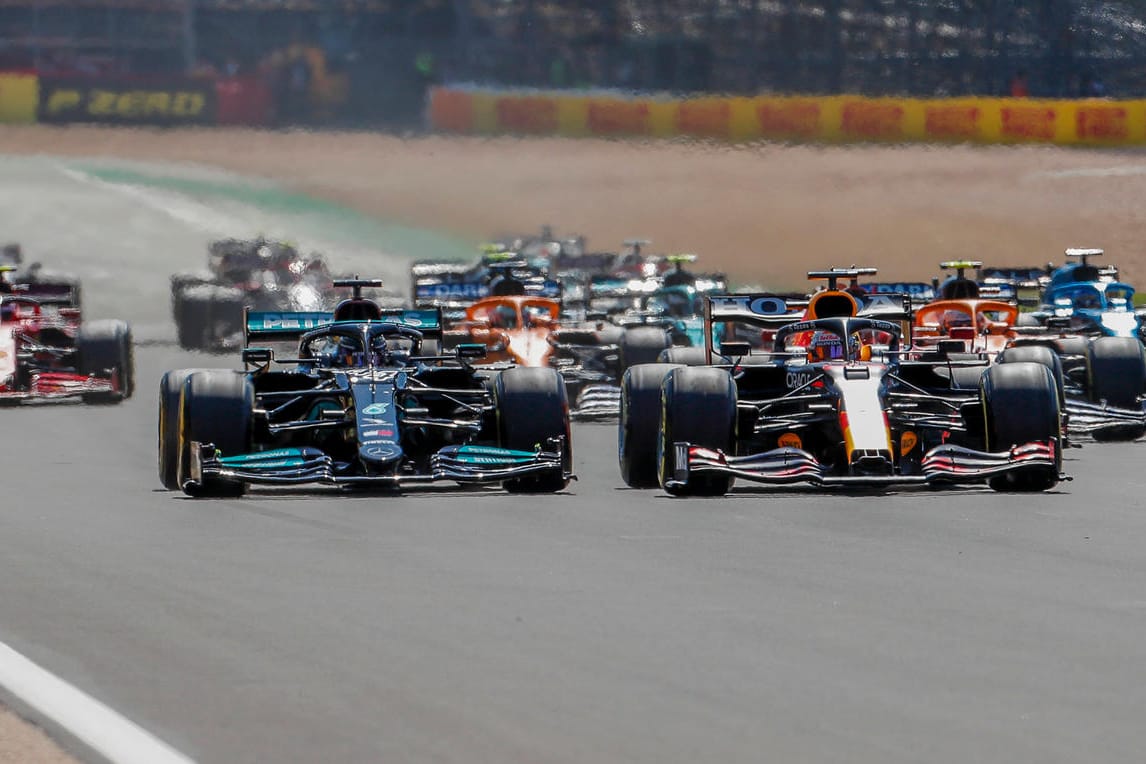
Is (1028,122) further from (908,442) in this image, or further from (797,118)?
(908,442)

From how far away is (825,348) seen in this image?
59.3ft

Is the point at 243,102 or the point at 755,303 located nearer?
the point at 755,303

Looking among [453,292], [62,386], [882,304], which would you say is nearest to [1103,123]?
[453,292]

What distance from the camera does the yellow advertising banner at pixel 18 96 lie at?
6031 centimetres

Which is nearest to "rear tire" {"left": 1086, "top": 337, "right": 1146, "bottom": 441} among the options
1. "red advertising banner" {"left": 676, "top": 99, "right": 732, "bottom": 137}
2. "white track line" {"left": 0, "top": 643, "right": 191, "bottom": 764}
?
"white track line" {"left": 0, "top": 643, "right": 191, "bottom": 764}

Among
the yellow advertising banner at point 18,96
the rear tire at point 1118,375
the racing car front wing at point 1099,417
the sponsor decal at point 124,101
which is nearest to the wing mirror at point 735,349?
the racing car front wing at point 1099,417

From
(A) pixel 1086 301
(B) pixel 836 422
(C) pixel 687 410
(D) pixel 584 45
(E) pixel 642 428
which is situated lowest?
(E) pixel 642 428

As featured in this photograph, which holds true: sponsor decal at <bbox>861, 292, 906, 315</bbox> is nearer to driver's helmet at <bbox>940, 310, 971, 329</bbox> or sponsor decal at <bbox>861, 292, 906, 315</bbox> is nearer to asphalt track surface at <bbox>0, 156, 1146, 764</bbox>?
asphalt track surface at <bbox>0, 156, 1146, 764</bbox>

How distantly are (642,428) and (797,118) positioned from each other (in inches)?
1269

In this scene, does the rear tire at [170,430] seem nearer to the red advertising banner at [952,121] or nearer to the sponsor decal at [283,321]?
the sponsor decal at [283,321]

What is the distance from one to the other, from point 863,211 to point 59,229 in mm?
21200

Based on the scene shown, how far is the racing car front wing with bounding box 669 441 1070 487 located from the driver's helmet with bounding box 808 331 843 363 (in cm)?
172

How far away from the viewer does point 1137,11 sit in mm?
61500

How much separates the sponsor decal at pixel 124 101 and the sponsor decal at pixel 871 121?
55.5 feet
